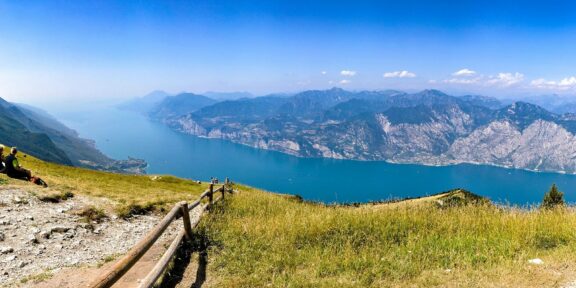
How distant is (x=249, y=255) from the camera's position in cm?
1147

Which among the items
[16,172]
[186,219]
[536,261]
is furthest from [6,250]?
[536,261]

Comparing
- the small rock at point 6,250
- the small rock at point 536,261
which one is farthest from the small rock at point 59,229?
the small rock at point 536,261

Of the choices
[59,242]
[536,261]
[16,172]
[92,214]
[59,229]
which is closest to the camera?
[536,261]

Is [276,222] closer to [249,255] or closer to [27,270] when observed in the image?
[249,255]

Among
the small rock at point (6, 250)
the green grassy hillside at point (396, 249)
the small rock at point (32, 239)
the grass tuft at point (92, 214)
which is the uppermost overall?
the green grassy hillside at point (396, 249)

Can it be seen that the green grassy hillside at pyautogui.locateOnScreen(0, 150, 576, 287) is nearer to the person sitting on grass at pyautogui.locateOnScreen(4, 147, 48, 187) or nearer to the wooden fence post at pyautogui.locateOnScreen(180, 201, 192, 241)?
the wooden fence post at pyautogui.locateOnScreen(180, 201, 192, 241)

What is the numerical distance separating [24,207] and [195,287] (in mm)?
13515

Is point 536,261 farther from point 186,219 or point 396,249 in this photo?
point 186,219

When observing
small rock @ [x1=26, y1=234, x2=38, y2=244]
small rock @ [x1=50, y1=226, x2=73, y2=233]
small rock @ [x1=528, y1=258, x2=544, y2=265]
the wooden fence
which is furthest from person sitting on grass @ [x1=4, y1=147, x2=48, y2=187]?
small rock @ [x1=528, y1=258, x2=544, y2=265]

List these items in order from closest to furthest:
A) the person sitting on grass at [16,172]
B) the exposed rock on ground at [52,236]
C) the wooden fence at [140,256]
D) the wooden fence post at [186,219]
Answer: the wooden fence at [140,256] < the exposed rock on ground at [52,236] < the wooden fence post at [186,219] < the person sitting on grass at [16,172]

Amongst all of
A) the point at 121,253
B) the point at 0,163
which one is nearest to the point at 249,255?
the point at 121,253

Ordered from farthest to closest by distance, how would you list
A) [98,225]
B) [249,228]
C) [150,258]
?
1. [98,225]
2. [249,228]
3. [150,258]

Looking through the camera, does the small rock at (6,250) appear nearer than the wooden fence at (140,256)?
No

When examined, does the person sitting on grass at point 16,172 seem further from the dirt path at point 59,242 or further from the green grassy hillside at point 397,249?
the green grassy hillside at point 397,249
